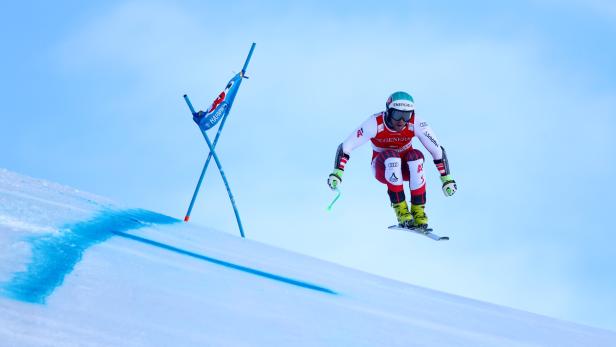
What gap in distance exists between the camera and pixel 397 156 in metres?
7.39

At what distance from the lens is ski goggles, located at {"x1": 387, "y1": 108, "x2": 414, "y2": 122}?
23.6 feet

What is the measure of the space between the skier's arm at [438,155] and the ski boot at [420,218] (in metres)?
0.40

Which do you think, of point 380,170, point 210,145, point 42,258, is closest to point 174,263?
point 42,258

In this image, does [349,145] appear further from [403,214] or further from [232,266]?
[232,266]

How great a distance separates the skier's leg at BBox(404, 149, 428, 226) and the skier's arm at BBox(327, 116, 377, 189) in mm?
493

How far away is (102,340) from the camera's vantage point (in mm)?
1847

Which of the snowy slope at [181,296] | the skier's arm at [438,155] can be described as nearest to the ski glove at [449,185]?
the skier's arm at [438,155]

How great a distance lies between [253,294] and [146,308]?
784 millimetres

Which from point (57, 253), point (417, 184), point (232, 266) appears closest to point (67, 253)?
point (57, 253)

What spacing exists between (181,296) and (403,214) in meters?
5.30

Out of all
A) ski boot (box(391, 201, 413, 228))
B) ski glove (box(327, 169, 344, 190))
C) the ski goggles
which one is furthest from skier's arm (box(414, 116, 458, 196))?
ski glove (box(327, 169, 344, 190))

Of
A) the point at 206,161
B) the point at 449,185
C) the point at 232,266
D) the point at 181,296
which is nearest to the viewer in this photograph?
the point at 181,296

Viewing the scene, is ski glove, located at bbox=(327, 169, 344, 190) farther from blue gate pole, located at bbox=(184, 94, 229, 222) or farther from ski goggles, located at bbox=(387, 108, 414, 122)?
blue gate pole, located at bbox=(184, 94, 229, 222)

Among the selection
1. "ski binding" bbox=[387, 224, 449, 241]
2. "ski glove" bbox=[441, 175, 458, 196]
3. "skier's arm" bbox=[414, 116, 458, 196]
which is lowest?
"ski binding" bbox=[387, 224, 449, 241]
